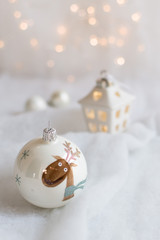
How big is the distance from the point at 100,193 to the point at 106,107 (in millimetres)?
357

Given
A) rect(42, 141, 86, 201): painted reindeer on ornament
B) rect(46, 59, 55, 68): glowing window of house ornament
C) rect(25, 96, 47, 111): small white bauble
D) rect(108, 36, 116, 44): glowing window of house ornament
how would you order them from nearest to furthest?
rect(42, 141, 86, 201): painted reindeer on ornament → rect(25, 96, 47, 111): small white bauble → rect(108, 36, 116, 44): glowing window of house ornament → rect(46, 59, 55, 68): glowing window of house ornament

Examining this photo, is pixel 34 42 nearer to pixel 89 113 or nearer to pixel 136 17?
pixel 136 17

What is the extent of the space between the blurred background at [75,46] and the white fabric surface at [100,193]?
46 cm

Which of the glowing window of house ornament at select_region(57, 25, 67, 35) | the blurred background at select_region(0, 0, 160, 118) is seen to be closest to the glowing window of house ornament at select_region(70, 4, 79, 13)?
the blurred background at select_region(0, 0, 160, 118)

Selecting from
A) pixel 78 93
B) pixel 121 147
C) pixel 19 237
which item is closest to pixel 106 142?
pixel 121 147

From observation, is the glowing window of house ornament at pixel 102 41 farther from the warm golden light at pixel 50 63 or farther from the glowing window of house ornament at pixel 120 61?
the warm golden light at pixel 50 63

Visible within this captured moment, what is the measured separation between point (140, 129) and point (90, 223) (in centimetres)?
48

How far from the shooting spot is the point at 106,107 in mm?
1131

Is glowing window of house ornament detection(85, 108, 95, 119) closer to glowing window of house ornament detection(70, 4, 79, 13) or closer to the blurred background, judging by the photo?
the blurred background

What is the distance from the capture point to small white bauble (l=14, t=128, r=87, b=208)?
755 millimetres

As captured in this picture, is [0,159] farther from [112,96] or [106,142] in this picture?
[112,96]

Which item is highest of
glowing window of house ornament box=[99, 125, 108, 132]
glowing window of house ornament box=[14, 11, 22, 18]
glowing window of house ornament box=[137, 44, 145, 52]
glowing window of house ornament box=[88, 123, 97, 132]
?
glowing window of house ornament box=[14, 11, 22, 18]

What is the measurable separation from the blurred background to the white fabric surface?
1.52 feet

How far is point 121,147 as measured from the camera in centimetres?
102
